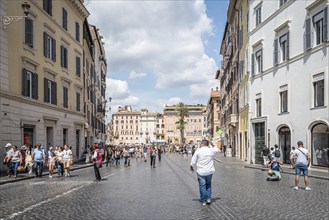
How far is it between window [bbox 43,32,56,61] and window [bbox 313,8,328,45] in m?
19.1

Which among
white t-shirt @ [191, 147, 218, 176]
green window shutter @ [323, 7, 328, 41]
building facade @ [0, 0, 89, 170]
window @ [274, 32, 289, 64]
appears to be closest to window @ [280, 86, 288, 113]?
window @ [274, 32, 289, 64]

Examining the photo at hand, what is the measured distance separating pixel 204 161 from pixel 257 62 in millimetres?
24825

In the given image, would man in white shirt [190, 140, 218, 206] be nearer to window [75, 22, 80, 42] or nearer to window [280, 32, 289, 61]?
window [280, 32, 289, 61]

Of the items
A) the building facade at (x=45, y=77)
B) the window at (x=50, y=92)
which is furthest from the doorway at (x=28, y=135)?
the window at (x=50, y=92)

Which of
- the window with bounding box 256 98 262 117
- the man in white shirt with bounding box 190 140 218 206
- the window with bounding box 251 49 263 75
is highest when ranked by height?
the window with bounding box 251 49 263 75

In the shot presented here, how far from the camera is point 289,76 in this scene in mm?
27422

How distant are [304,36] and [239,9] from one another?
1844 centimetres

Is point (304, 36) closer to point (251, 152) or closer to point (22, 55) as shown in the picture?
point (251, 152)

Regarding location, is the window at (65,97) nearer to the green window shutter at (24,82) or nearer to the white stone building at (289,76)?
the green window shutter at (24,82)

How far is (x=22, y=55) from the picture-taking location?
24578 millimetres

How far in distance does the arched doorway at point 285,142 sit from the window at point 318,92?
14.1 ft

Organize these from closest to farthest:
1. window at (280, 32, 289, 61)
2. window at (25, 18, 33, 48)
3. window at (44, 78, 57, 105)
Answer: window at (25, 18, 33, 48) < window at (280, 32, 289, 61) < window at (44, 78, 57, 105)

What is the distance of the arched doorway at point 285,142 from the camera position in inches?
1104

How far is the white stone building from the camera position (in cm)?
2348
